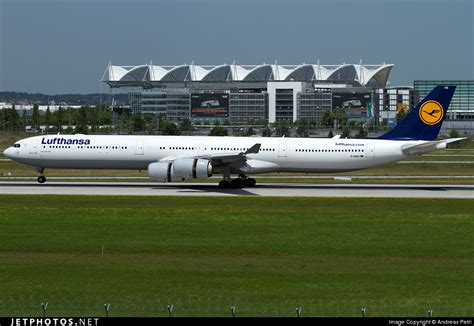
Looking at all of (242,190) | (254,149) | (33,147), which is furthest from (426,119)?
(33,147)

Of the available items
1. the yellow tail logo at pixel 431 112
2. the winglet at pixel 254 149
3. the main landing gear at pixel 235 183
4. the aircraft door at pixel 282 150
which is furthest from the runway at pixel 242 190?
the yellow tail logo at pixel 431 112

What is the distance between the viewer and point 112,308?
2055cm

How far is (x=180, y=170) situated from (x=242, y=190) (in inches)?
174

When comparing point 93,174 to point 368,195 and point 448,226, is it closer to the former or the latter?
point 368,195

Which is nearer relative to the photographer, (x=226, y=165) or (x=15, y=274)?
(x=15, y=274)

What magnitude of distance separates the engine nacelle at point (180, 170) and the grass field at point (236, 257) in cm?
606

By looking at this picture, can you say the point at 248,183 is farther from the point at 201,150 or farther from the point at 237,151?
the point at 201,150

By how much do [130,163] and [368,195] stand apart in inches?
595

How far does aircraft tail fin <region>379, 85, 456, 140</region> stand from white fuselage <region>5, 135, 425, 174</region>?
3.49 feet

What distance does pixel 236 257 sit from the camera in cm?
3017

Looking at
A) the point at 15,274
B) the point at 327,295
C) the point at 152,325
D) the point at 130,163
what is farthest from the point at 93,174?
the point at 152,325

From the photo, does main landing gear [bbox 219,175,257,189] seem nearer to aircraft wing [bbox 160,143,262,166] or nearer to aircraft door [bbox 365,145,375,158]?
aircraft wing [bbox 160,143,262,166]

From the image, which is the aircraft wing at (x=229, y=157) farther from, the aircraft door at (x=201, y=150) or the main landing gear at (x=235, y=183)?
the main landing gear at (x=235, y=183)

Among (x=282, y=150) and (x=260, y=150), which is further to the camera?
(x=260, y=150)
